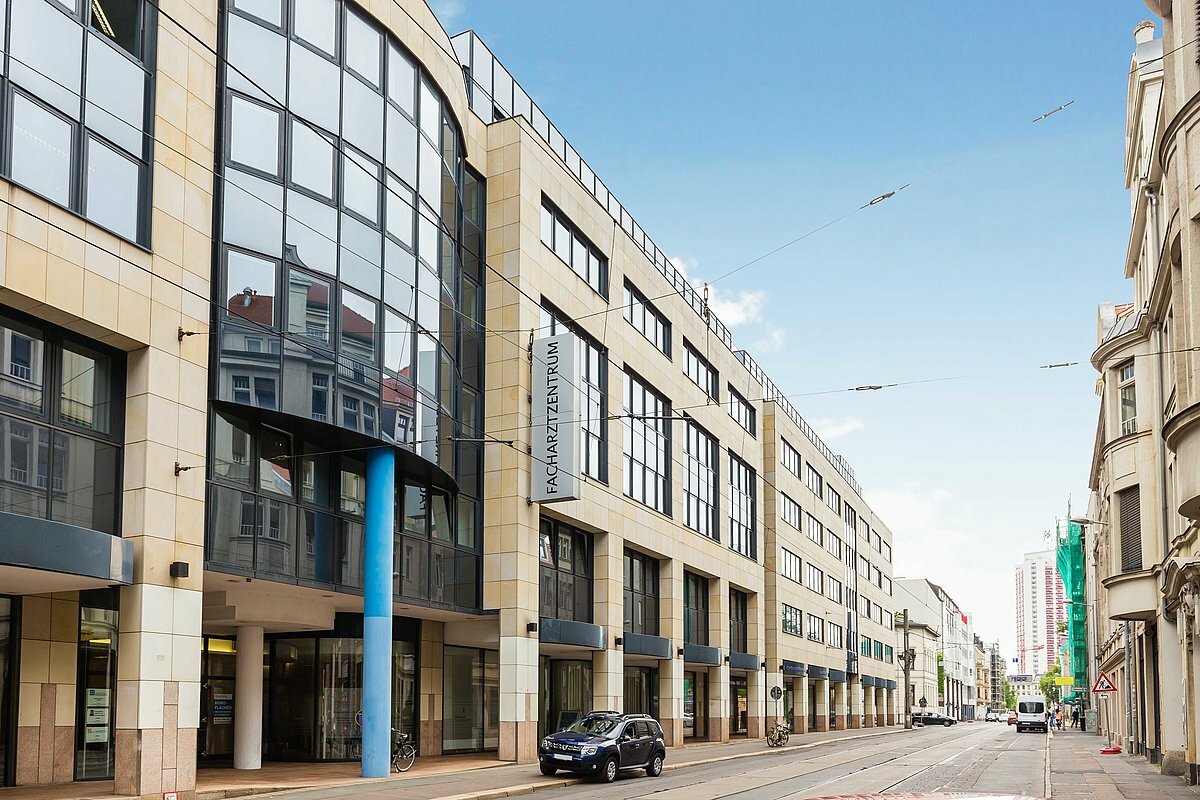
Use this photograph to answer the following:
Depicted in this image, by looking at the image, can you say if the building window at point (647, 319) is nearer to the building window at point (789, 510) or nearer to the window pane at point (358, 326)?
the window pane at point (358, 326)

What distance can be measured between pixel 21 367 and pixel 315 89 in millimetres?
8667

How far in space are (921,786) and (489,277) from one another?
17.2 meters

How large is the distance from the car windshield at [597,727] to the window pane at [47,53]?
17.6m

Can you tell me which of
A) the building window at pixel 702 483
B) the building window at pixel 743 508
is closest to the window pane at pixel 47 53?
the building window at pixel 702 483

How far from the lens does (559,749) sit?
26.7 meters

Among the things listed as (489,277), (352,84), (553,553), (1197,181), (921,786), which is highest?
(352,84)

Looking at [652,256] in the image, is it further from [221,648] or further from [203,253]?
[203,253]

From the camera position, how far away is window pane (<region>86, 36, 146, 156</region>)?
18.8 m

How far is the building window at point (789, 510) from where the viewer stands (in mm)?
61625

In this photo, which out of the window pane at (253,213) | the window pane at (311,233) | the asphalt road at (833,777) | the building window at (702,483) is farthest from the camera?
the building window at (702,483)

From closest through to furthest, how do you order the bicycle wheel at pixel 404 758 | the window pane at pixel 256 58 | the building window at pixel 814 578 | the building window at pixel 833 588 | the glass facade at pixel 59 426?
the glass facade at pixel 59 426 → the window pane at pixel 256 58 → the bicycle wheel at pixel 404 758 → the building window at pixel 814 578 → the building window at pixel 833 588

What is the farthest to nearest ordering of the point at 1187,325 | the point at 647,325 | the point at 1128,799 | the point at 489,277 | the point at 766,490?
the point at 766,490 → the point at 647,325 → the point at 489,277 → the point at 1128,799 → the point at 1187,325

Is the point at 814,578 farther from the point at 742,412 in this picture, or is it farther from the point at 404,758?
the point at 404,758

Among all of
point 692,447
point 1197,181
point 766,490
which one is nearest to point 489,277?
point 692,447
